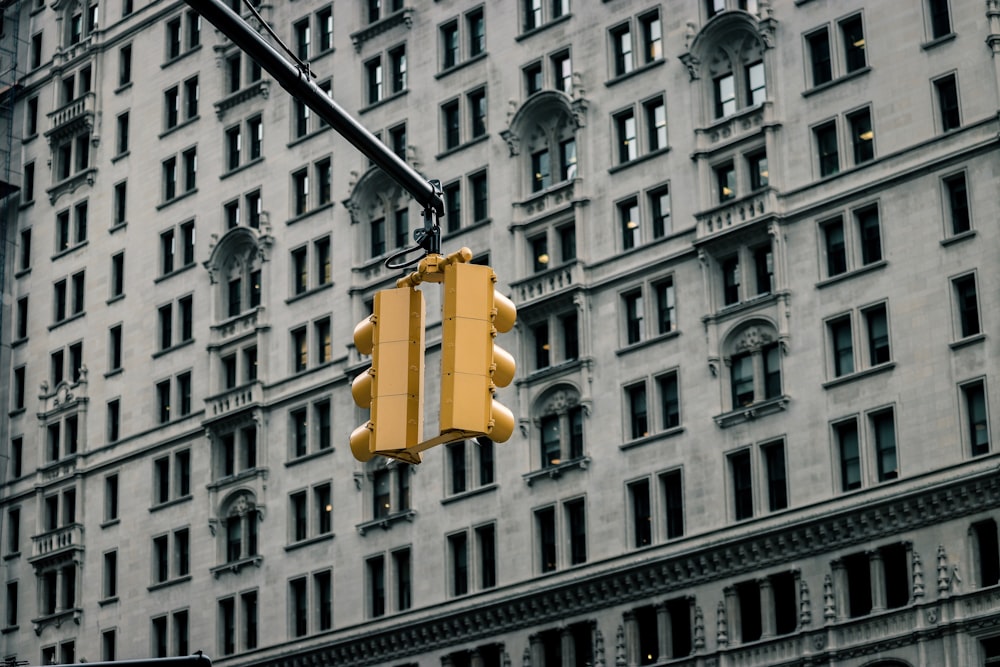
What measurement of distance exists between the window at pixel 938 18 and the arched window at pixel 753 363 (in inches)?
433

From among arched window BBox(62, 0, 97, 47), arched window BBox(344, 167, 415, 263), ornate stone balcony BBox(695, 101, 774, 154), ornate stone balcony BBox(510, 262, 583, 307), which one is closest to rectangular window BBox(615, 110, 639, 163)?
ornate stone balcony BBox(695, 101, 774, 154)

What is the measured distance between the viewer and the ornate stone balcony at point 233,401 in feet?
284

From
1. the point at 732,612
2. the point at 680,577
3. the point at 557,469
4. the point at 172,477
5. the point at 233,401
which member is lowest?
the point at 732,612

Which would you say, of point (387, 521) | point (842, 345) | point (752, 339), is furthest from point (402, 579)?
point (842, 345)

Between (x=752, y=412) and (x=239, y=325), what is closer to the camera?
(x=752, y=412)

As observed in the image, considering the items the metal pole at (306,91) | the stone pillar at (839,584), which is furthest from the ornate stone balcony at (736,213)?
the metal pole at (306,91)

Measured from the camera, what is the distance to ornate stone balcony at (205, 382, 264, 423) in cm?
8669

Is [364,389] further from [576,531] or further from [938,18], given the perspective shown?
[576,531]

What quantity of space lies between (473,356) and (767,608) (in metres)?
55.6

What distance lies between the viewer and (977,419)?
6400 cm

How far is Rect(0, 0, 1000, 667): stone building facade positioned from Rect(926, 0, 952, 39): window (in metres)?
0.13

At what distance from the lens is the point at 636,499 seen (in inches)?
2862

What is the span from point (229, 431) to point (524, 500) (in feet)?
57.7

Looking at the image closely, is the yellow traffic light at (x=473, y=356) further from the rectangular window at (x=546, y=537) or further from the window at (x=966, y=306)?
the rectangular window at (x=546, y=537)
